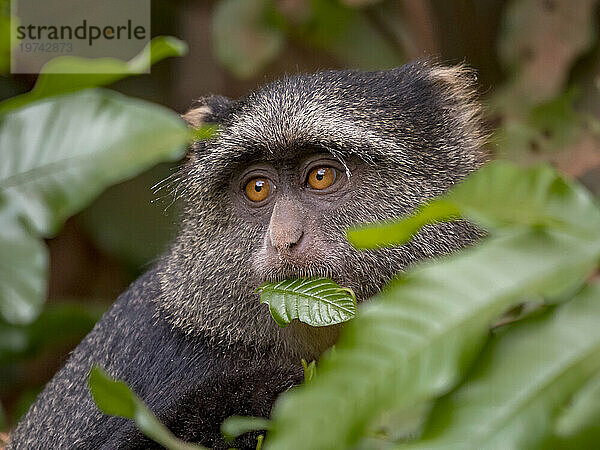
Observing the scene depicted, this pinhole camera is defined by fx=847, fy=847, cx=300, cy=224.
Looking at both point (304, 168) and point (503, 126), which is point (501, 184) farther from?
point (503, 126)

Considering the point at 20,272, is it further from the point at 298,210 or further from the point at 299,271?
the point at 298,210

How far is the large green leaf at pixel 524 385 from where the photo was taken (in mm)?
1321

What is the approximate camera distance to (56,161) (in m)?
1.57

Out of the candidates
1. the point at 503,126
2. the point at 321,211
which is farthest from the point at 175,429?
the point at 503,126

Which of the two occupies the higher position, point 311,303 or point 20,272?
point 20,272

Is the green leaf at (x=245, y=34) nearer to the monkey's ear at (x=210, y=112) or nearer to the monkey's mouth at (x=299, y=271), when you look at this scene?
the monkey's ear at (x=210, y=112)

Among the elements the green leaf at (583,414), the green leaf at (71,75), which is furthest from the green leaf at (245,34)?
the green leaf at (583,414)

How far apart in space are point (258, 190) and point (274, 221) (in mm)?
441

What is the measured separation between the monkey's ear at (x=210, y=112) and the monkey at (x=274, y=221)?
0.01 meters

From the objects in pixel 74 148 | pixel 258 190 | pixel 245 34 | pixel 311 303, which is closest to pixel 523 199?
pixel 74 148

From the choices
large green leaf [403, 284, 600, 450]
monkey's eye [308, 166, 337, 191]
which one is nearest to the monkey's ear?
monkey's eye [308, 166, 337, 191]

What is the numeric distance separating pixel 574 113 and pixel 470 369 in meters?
4.90

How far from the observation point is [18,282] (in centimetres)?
153

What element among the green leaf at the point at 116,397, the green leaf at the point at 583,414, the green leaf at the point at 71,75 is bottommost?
the green leaf at the point at 116,397
